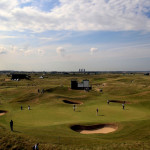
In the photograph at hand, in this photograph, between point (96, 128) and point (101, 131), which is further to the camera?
point (96, 128)

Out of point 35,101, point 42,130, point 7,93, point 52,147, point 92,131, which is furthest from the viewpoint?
point 7,93

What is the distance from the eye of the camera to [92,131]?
91.5ft

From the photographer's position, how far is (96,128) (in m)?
28.8

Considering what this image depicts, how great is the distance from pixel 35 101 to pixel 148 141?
3978cm

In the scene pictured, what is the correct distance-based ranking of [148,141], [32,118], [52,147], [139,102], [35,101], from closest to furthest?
[52,147]
[148,141]
[32,118]
[139,102]
[35,101]

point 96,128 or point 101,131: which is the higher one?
point 96,128

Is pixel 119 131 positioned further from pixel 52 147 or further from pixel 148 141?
pixel 52 147

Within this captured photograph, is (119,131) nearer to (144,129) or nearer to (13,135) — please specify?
(144,129)

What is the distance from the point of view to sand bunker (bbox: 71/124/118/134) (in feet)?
90.6

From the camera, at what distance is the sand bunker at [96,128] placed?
1087 inches

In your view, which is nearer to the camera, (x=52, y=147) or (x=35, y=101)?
(x=52, y=147)

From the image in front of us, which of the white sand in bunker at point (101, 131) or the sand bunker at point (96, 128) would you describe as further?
the sand bunker at point (96, 128)

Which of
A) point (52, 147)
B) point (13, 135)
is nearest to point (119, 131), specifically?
point (52, 147)

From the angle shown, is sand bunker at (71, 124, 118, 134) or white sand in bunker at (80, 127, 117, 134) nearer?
white sand in bunker at (80, 127, 117, 134)
